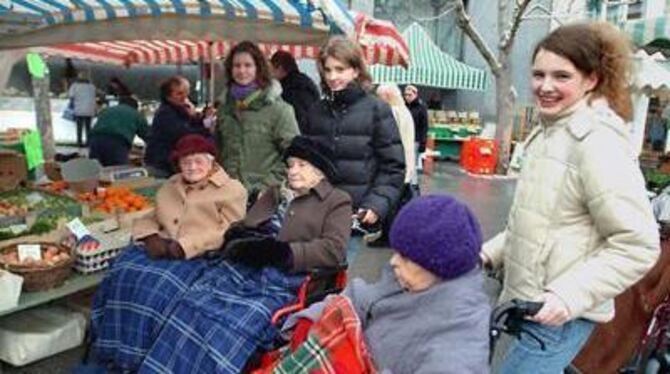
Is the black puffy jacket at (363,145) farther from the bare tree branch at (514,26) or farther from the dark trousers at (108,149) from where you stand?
the bare tree branch at (514,26)

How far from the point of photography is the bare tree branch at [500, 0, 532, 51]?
13.1 metres

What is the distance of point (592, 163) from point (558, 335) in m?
0.57

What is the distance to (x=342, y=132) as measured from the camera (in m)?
3.52

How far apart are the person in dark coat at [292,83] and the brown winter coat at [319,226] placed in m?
2.23

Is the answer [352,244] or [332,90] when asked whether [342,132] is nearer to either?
[332,90]

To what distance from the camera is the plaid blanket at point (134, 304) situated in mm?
3193

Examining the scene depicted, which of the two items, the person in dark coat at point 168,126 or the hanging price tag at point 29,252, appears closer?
the hanging price tag at point 29,252

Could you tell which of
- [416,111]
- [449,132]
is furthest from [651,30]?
[449,132]

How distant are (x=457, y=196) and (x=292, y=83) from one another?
A: 20.6ft

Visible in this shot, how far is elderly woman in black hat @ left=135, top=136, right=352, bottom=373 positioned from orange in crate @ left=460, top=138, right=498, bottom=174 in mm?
11734

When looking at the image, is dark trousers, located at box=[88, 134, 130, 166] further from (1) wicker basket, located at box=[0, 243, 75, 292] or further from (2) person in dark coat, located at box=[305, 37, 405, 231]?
(2) person in dark coat, located at box=[305, 37, 405, 231]

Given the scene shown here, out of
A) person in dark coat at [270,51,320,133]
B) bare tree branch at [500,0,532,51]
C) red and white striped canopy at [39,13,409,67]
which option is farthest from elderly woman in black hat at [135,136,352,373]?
bare tree branch at [500,0,532,51]

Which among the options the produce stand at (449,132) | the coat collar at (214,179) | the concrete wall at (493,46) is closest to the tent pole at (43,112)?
the coat collar at (214,179)

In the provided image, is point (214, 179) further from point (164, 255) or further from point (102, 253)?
point (102, 253)
